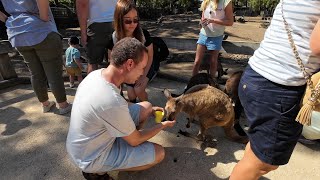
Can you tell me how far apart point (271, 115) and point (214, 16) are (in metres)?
2.47

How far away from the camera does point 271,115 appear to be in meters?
1.45

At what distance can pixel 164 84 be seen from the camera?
4512mm

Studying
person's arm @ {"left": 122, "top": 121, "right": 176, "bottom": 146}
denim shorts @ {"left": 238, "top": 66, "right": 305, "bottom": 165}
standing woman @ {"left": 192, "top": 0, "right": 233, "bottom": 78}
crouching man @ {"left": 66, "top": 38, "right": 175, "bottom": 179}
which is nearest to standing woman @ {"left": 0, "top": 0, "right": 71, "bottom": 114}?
crouching man @ {"left": 66, "top": 38, "right": 175, "bottom": 179}

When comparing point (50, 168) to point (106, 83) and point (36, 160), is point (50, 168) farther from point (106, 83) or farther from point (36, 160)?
point (106, 83)

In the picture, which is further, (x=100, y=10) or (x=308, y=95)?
(x=100, y=10)

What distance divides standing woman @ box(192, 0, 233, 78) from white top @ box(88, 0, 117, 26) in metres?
1.18

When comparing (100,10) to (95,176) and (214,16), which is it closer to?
(214,16)

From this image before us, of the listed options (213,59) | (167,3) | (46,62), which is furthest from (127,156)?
(167,3)

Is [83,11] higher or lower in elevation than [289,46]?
higher

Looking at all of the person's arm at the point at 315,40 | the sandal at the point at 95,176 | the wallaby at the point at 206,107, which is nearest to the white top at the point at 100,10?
the wallaby at the point at 206,107

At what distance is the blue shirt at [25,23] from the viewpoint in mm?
2912

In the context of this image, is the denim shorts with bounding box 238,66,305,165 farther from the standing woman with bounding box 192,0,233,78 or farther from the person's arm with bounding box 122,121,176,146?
the standing woman with bounding box 192,0,233,78

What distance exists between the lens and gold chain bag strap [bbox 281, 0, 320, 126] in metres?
1.32

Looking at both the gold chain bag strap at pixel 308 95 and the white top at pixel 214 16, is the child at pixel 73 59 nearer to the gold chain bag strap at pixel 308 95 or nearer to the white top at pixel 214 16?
the white top at pixel 214 16
